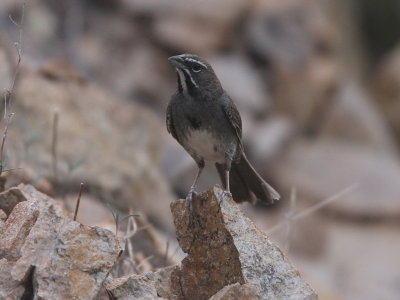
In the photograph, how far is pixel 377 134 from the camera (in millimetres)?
16500

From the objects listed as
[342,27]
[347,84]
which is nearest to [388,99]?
→ [347,84]

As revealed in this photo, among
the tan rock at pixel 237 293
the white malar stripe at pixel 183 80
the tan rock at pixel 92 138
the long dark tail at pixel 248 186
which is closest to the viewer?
the tan rock at pixel 237 293

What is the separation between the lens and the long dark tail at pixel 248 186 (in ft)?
21.8

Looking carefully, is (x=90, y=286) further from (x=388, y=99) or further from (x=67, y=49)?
(x=388, y=99)

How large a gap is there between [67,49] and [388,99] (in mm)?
6682

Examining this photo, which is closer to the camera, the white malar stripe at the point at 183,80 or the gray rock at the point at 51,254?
the gray rock at the point at 51,254

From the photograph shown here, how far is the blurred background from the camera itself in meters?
12.2

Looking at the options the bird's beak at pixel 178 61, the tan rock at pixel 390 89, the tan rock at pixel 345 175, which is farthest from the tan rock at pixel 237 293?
the tan rock at pixel 390 89

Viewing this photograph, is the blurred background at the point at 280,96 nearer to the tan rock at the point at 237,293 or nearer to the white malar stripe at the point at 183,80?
the white malar stripe at the point at 183,80

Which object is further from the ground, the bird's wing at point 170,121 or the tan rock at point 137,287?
the tan rock at point 137,287

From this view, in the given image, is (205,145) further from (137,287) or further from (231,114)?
(137,287)

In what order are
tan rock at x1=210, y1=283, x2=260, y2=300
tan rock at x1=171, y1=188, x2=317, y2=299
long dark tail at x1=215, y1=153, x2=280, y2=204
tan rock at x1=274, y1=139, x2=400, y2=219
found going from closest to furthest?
tan rock at x1=210, y1=283, x2=260, y2=300 → tan rock at x1=171, y1=188, x2=317, y2=299 → long dark tail at x1=215, y1=153, x2=280, y2=204 → tan rock at x1=274, y1=139, x2=400, y2=219

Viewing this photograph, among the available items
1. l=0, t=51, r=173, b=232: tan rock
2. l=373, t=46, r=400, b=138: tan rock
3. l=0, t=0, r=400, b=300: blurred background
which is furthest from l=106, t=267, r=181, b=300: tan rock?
l=373, t=46, r=400, b=138: tan rock

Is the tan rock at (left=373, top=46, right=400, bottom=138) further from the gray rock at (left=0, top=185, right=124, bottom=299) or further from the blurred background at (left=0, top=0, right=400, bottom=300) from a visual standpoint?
the gray rock at (left=0, top=185, right=124, bottom=299)
